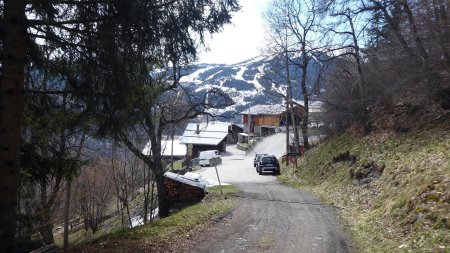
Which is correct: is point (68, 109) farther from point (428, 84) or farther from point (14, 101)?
point (428, 84)

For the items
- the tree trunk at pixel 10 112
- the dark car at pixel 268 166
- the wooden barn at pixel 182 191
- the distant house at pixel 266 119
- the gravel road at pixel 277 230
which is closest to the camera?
the tree trunk at pixel 10 112

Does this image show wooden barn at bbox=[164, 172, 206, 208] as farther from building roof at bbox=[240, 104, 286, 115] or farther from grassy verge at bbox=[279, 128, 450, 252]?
building roof at bbox=[240, 104, 286, 115]

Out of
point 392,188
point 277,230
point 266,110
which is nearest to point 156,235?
point 277,230

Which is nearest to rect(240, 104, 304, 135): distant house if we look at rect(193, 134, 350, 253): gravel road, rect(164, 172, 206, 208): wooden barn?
rect(164, 172, 206, 208): wooden barn

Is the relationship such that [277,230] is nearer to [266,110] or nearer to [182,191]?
[182,191]

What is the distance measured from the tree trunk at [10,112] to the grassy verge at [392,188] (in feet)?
22.8

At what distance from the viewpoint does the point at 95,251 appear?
8672 mm

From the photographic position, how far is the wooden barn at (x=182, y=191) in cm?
2145

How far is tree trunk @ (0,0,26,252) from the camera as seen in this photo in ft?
21.8

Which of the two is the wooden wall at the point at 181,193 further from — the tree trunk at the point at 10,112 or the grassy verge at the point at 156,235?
the tree trunk at the point at 10,112

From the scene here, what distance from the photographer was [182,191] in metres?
21.6

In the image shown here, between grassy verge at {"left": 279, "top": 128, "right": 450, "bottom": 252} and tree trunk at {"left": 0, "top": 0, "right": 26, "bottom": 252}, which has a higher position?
tree trunk at {"left": 0, "top": 0, "right": 26, "bottom": 252}

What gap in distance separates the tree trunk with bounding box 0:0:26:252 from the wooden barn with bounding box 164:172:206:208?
14825 millimetres

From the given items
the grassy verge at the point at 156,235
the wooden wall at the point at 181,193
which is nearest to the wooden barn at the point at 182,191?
the wooden wall at the point at 181,193
